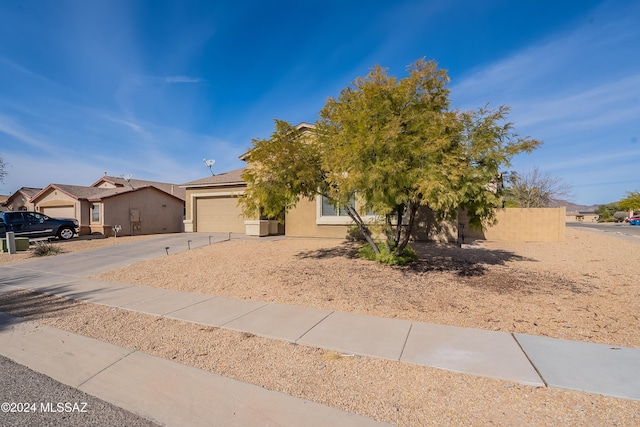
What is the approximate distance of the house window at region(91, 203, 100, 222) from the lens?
22.5m

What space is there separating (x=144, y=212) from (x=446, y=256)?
21058mm

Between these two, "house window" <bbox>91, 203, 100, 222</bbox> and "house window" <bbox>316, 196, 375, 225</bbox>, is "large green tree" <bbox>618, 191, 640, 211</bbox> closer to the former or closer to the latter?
"house window" <bbox>316, 196, 375, 225</bbox>

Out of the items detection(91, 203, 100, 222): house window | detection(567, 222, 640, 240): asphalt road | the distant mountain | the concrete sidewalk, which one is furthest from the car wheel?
the distant mountain

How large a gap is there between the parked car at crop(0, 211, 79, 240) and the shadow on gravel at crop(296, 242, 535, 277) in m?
16.5

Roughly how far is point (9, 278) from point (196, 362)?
9.63m

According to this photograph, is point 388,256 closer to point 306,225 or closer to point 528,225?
point 306,225

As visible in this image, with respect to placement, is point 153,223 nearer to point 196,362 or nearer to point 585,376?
point 196,362

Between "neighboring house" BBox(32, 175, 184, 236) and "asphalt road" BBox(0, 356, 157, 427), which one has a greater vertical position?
"neighboring house" BBox(32, 175, 184, 236)

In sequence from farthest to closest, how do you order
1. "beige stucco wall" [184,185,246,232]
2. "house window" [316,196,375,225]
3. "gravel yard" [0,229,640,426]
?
1. "beige stucco wall" [184,185,246,232]
2. "house window" [316,196,375,225]
3. "gravel yard" [0,229,640,426]

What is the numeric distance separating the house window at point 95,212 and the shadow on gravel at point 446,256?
1749 centimetres

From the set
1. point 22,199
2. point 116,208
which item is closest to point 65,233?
point 116,208

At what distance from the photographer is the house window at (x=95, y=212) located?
22.5m

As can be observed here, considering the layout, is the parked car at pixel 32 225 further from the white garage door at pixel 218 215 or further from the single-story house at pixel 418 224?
the single-story house at pixel 418 224

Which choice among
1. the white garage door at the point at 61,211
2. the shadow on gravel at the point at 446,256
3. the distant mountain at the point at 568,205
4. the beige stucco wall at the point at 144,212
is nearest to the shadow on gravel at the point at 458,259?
the shadow on gravel at the point at 446,256
